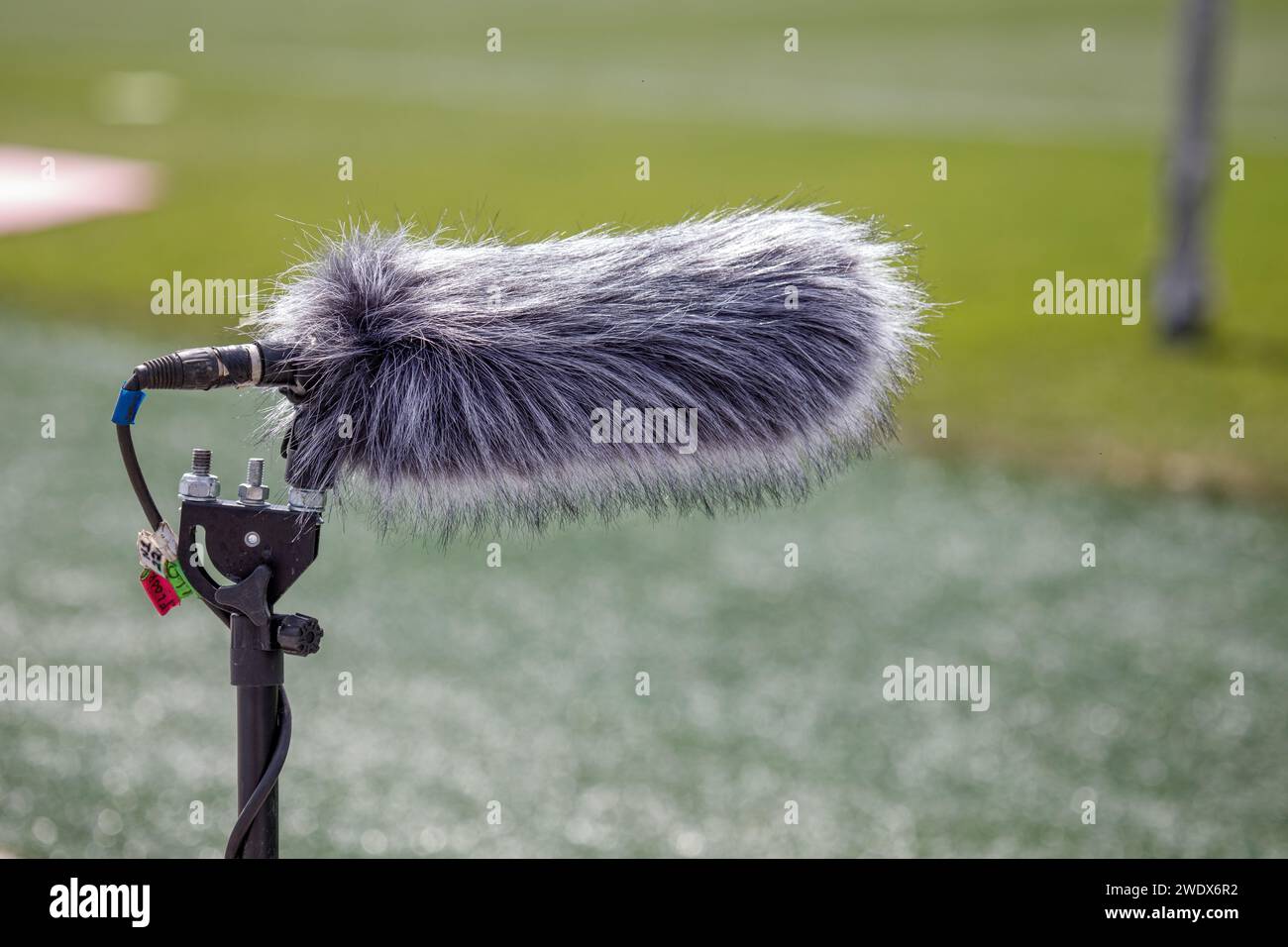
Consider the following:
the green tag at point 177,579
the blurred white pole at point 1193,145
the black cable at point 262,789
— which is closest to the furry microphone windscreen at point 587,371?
the green tag at point 177,579

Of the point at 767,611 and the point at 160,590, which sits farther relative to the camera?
the point at 767,611

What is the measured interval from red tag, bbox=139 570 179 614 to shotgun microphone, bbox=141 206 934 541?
Result: 0.30 meters

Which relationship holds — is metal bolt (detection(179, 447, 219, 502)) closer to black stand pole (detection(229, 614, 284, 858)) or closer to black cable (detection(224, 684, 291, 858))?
black stand pole (detection(229, 614, 284, 858))

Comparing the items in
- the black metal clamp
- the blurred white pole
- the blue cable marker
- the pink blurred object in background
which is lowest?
the black metal clamp

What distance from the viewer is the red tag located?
7.76 ft

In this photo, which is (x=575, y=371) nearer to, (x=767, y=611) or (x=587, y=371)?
(x=587, y=371)

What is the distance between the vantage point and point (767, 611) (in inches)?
269

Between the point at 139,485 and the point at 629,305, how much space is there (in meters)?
0.79

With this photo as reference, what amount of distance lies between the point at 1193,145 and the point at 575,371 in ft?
29.7

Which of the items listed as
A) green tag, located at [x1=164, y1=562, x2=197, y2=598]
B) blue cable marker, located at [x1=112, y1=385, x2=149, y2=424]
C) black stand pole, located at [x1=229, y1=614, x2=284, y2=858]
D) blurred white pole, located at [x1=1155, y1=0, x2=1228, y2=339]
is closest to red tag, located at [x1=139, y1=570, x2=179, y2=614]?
green tag, located at [x1=164, y1=562, x2=197, y2=598]

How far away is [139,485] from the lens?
7.47ft

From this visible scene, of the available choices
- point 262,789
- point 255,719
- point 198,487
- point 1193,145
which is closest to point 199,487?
point 198,487

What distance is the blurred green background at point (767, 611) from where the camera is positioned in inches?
197
